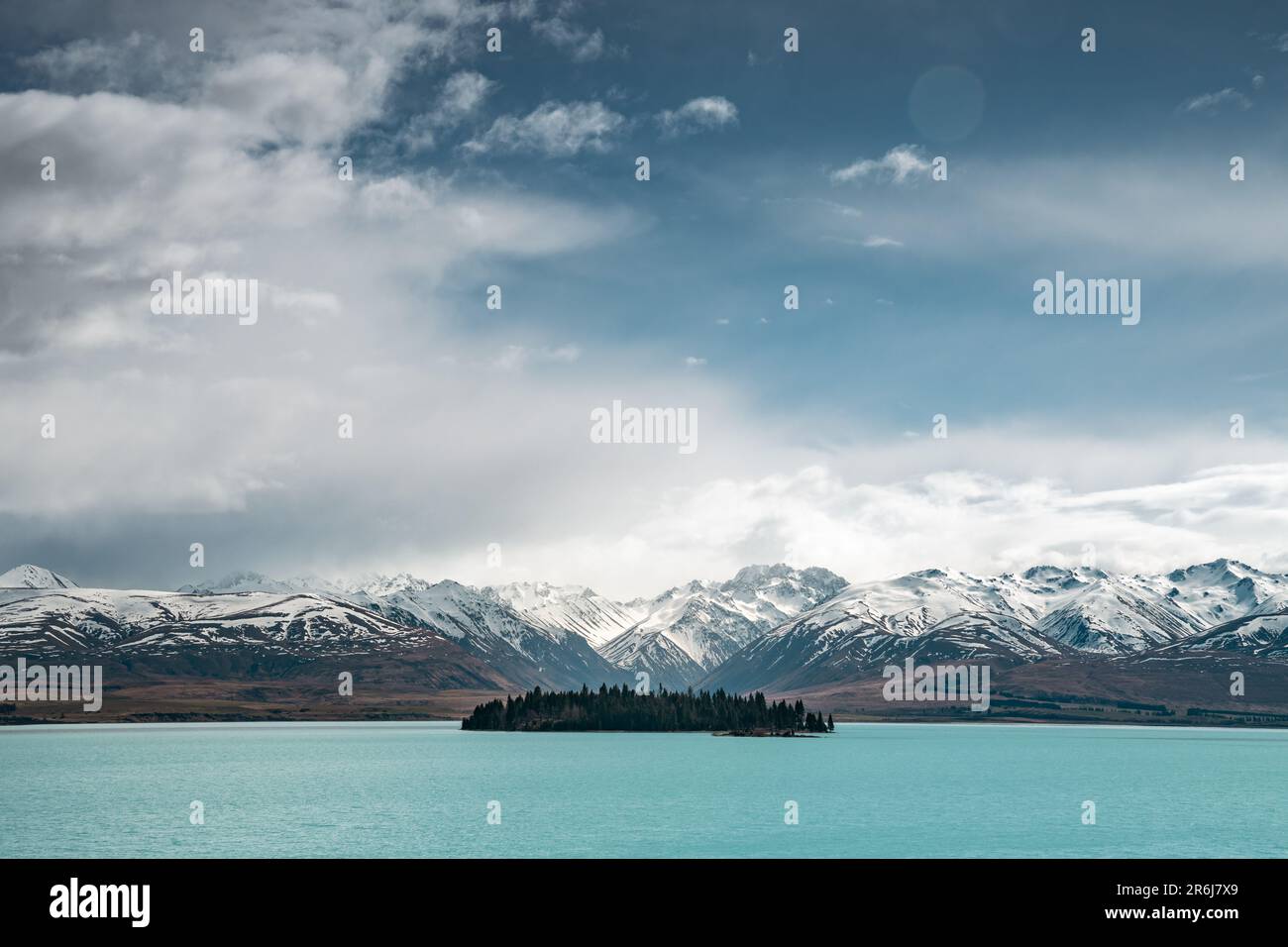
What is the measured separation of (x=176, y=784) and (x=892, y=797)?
331ft

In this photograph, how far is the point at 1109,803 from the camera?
140 m

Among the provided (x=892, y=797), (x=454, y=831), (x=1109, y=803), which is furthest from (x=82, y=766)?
(x=1109, y=803)

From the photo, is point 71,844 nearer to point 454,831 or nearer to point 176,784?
point 454,831

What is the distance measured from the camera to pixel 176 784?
156 metres
